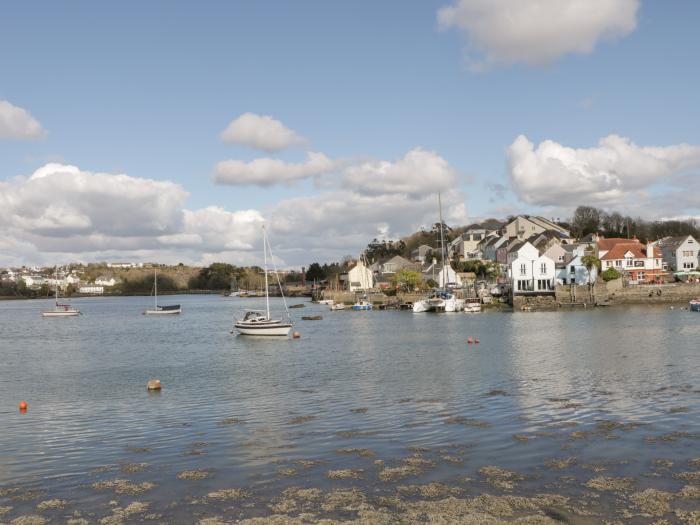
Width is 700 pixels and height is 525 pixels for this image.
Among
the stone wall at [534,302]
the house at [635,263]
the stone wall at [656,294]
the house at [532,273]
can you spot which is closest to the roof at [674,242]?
the house at [635,263]

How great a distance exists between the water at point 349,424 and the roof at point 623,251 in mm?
69390

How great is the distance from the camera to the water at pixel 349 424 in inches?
660

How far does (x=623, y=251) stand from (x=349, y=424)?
4239 inches

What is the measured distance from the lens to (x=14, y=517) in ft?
49.4

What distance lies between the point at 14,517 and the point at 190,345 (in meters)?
49.9

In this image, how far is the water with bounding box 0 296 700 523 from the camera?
1677 cm

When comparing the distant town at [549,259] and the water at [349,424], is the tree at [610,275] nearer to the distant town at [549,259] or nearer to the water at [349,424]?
the distant town at [549,259]

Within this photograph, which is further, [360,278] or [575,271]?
[360,278]

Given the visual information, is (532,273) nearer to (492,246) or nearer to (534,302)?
(534,302)

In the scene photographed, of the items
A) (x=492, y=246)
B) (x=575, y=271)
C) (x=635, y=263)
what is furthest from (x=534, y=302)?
(x=492, y=246)

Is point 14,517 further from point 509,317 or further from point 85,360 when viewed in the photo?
point 509,317

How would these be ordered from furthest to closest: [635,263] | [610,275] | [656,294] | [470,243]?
[470,243] → [635,263] → [610,275] → [656,294]

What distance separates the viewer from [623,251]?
11888 centimetres

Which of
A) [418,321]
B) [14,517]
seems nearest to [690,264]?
[418,321]
